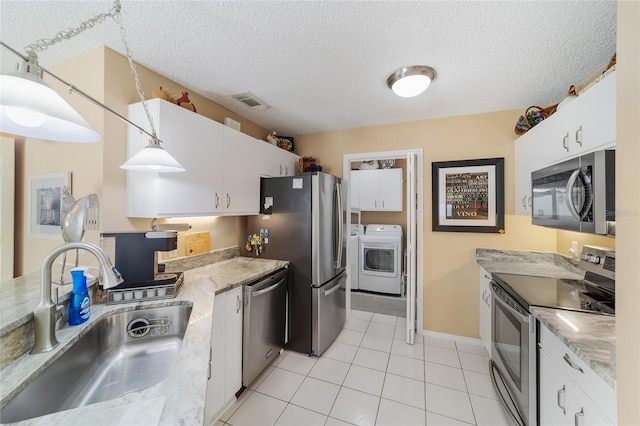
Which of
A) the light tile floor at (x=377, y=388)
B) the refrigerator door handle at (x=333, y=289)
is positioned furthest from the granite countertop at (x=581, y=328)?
the refrigerator door handle at (x=333, y=289)

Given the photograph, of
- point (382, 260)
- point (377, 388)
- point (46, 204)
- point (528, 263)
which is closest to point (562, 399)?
point (377, 388)

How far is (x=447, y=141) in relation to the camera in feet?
8.87

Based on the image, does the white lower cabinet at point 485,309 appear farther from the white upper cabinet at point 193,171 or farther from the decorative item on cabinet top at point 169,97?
the decorative item on cabinet top at point 169,97

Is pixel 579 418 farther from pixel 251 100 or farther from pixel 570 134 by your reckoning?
pixel 251 100

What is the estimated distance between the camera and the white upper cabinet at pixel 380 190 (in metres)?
4.33

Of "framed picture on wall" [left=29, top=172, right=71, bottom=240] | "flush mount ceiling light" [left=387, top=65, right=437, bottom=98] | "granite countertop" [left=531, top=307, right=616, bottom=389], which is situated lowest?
"granite countertop" [left=531, top=307, right=616, bottom=389]

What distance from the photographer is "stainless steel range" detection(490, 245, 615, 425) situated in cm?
134

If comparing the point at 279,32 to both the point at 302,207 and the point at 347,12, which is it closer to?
the point at 347,12

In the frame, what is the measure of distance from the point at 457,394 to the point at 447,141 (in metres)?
2.39

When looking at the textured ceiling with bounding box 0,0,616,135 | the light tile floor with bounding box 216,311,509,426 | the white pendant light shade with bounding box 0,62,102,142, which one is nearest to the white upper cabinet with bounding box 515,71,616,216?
the textured ceiling with bounding box 0,0,616,135

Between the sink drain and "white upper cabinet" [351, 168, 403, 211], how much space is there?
3707 mm

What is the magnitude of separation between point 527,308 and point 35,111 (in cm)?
223

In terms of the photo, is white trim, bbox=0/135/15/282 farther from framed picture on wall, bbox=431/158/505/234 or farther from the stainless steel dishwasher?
framed picture on wall, bbox=431/158/505/234

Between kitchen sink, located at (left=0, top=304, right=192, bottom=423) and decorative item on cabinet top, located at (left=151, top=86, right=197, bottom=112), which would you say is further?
decorative item on cabinet top, located at (left=151, top=86, right=197, bottom=112)
